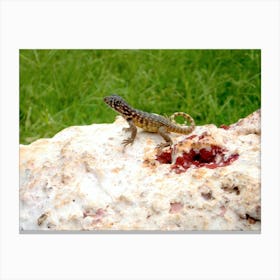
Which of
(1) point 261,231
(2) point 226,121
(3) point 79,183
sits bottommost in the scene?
(1) point 261,231

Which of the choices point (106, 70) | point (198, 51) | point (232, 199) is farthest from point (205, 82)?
point (232, 199)

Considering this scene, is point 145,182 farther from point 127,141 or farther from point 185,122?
point 185,122

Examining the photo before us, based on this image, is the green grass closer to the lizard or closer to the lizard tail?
the lizard tail

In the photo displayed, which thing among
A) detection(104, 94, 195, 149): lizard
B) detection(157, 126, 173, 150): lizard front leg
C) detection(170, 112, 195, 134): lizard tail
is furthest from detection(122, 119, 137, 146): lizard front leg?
detection(170, 112, 195, 134): lizard tail

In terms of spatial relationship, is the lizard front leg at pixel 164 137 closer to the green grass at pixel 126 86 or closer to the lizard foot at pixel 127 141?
the lizard foot at pixel 127 141

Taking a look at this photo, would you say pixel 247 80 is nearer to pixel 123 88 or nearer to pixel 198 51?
pixel 198 51
